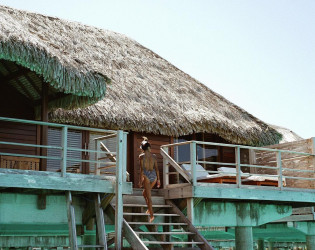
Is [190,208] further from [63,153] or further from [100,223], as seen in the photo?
[63,153]

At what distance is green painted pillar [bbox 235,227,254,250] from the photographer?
13.0 metres

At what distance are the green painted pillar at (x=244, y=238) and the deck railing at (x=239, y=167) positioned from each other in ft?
3.50

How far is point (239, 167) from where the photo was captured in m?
12.7

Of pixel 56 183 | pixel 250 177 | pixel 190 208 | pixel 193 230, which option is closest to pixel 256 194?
pixel 250 177

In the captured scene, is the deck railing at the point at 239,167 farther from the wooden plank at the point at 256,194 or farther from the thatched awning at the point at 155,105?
the thatched awning at the point at 155,105

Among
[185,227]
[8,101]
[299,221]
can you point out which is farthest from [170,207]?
[299,221]

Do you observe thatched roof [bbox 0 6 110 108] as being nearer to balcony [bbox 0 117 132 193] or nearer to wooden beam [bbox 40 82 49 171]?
wooden beam [bbox 40 82 49 171]

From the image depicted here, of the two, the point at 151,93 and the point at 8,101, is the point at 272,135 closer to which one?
the point at 151,93

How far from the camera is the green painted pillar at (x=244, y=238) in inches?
510

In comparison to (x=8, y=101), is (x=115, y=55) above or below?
above

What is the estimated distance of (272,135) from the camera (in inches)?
685

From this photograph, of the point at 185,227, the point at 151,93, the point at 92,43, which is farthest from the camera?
the point at 92,43

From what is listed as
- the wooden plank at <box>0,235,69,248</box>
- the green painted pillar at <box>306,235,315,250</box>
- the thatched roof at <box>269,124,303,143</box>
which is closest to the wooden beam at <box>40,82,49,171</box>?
the wooden plank at <box>0,235,69,248</box>

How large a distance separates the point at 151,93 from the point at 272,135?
12.9 feet
